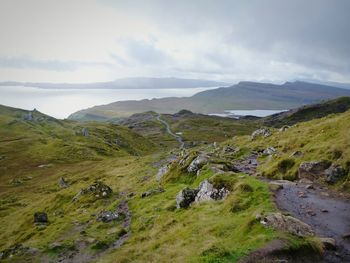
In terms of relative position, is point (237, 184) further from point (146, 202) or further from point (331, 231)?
point (146, 202)

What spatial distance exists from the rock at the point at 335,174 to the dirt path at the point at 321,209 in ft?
4.50

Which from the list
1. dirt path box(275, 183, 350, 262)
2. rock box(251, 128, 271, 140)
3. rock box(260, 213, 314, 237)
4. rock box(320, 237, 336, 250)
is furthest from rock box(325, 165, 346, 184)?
rock box(251, 128, 271, 140)

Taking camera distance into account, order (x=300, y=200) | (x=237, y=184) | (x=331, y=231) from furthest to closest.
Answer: (x=237, y=184)
(x=300, y=200)
(x=331, y=231)

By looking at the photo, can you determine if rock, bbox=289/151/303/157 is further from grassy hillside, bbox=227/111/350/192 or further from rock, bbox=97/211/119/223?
rock, bbox=97/211/119/223

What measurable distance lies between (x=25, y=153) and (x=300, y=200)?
138717 millimetres

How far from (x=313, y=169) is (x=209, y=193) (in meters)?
12.3

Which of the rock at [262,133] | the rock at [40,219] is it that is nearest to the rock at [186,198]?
the rock at [40,219]

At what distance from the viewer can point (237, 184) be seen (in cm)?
3253

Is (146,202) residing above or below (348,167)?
below

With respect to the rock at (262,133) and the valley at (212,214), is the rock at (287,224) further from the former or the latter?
the rock at (262,133)

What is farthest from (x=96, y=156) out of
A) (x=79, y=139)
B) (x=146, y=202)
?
(x=146, y=202)

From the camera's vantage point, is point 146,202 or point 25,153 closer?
point 146,202

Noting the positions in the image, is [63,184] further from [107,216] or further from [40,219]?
[107,216]

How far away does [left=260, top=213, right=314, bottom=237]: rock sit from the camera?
71.5 feet
